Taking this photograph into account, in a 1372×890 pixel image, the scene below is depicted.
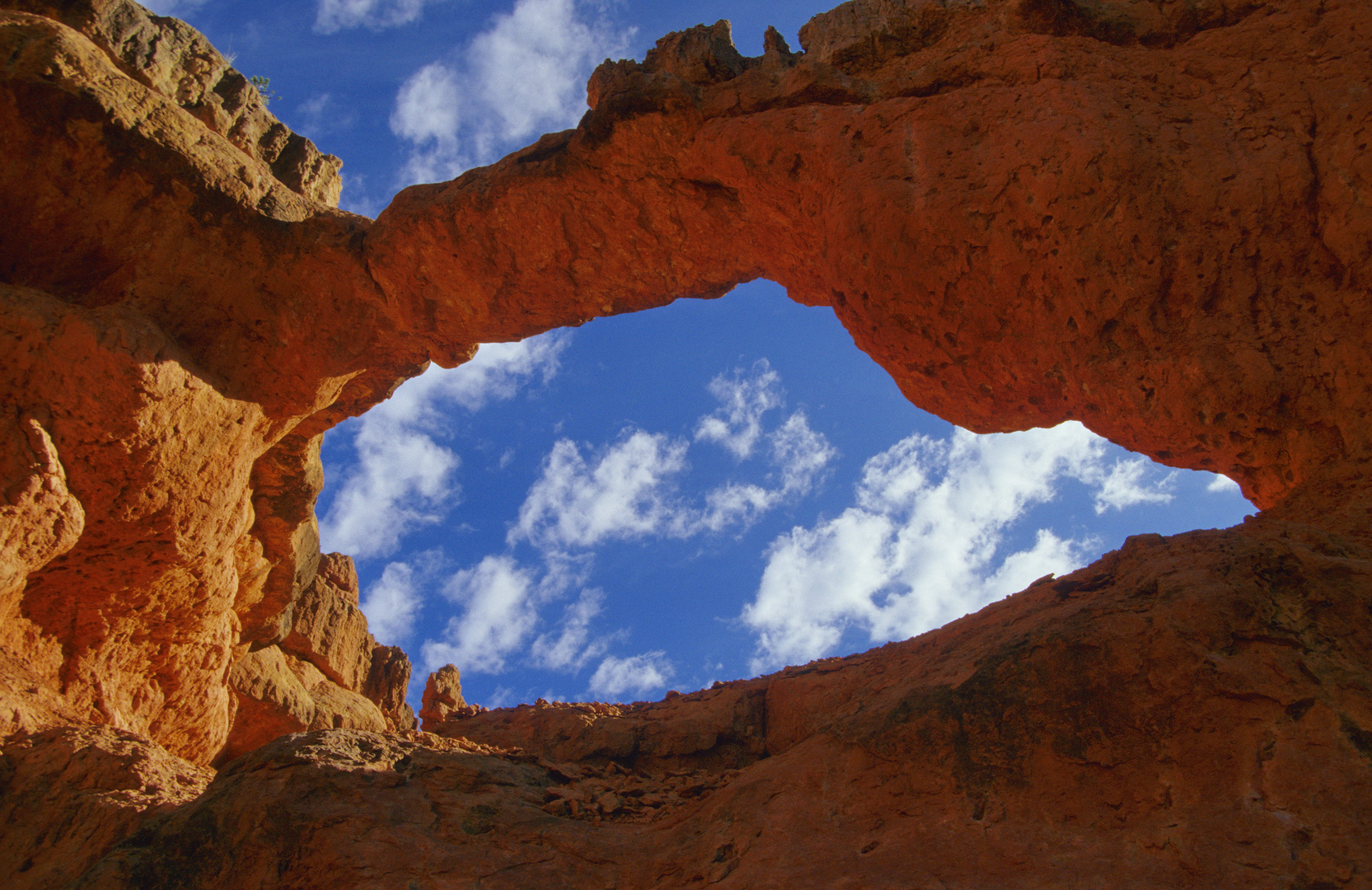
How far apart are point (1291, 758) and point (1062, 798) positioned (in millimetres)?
954

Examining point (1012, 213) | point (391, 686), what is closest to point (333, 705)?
point (391, 686)

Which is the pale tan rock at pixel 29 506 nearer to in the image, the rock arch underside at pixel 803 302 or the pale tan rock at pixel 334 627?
the rock arch underside at pixel 803 302

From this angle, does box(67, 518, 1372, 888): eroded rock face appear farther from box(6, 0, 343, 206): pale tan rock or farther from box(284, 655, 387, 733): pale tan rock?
box(6, 0, 343, 206): pale tan rock

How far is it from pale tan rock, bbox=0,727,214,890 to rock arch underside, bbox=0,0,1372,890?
0.03 meters

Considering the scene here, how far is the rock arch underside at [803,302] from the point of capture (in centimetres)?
399

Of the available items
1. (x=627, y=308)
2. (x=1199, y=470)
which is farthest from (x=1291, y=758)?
(x=627, y=308)

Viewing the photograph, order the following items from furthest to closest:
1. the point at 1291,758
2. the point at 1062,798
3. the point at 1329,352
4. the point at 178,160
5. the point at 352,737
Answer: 1. the point at 178,160
2. the point at 352,737
3. the point at 1329,352
4. the point at 1062,798
5. the point at 1291,758

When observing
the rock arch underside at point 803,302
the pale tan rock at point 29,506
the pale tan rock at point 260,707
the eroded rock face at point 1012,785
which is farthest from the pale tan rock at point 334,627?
the eroded rock face at point 1012,785

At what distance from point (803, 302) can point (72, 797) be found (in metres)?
7.36

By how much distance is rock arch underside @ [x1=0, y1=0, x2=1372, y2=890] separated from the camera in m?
3.99

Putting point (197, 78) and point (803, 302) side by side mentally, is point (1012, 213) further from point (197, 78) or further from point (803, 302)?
point (197, 78)

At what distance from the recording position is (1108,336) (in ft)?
19.3

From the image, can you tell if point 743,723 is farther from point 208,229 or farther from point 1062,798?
point 208,229

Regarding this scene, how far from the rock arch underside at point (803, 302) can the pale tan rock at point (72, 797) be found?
33 millimetres
